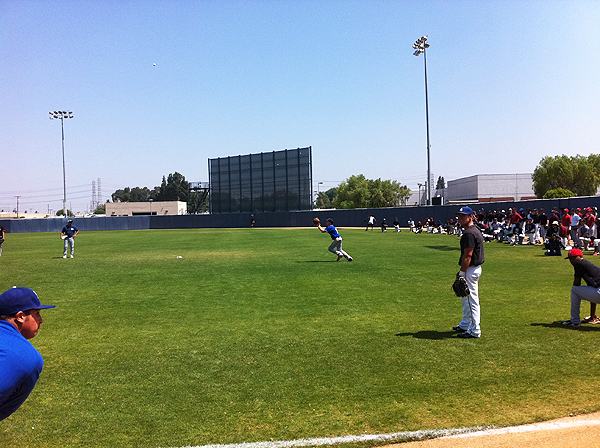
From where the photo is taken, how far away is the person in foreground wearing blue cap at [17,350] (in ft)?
7.92

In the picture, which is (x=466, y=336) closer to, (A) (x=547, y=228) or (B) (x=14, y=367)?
(B) (x=14, y=367)

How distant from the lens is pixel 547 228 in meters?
23.5

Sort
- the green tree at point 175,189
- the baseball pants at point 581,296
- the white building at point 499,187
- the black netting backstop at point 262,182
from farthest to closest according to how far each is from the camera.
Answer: the green tree at point 175,189 < the white building at point 499,187 < the black netting backstop at point 262,182 < the baseball pants at point 581,296

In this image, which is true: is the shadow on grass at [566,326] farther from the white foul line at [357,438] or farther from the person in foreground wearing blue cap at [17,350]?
the person in foreground wearing blue cap at [17,350]

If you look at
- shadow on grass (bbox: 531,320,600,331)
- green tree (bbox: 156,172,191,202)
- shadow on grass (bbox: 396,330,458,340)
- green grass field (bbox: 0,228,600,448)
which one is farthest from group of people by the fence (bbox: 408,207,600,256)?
green tree (bbox: 156,172,191,202)

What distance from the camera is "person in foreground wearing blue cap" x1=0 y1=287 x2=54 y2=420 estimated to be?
2.41 meters

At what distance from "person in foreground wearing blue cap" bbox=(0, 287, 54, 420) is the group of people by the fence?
18602mm

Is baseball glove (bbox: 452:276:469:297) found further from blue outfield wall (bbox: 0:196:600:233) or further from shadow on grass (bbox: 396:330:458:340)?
blue outfield wall (bbox: 0:196:600:233)

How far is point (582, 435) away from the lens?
435cm

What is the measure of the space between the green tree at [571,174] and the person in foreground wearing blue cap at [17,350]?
258 feet

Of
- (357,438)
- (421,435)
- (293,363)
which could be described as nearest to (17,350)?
(357,438)

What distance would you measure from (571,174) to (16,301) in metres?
82.0

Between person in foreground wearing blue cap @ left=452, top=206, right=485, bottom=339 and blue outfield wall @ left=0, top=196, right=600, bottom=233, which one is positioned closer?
person in foreground wearing blue cap @ left=452, top=206, right=485, bottom=339

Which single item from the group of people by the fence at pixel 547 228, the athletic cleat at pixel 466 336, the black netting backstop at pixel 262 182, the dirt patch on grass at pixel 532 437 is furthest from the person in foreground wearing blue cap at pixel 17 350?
the black netting backstop at pixel 262 182
